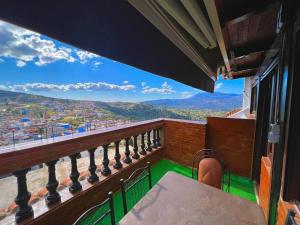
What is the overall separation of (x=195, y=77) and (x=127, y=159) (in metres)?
1.78

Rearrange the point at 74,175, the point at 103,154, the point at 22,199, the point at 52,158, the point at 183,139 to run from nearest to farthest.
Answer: the point at 22,199 < the point at 52,158 < the point at 74,175 < the point at 103,154 < the point at 183,139

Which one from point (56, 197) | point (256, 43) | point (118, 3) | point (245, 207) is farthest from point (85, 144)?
point (256, 43)

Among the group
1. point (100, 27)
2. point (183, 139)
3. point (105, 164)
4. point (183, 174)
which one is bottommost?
point (183, 174)

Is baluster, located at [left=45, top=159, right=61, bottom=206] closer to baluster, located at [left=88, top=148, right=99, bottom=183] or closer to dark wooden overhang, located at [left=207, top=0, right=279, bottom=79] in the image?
baluster, located at [left=88, top=148, right=99, bottom=183]

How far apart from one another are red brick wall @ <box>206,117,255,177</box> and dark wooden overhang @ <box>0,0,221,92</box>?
6.69ft

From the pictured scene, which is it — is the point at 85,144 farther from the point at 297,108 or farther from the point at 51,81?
the point at 51,81

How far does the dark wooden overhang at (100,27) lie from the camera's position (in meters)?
0.58

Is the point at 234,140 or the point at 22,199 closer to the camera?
the point at 22,199

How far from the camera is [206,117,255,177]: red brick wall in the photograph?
269cm

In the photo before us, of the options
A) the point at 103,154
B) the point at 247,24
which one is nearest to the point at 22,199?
the point at 103,154

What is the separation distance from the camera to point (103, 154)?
6.77 ft

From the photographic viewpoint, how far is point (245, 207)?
1.16 m

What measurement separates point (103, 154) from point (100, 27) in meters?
1.69

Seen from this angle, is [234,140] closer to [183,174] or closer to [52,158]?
[183,174]
